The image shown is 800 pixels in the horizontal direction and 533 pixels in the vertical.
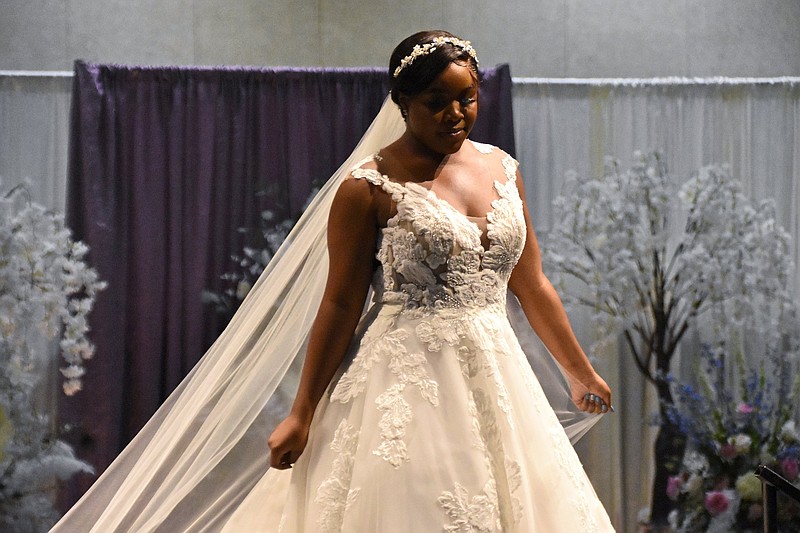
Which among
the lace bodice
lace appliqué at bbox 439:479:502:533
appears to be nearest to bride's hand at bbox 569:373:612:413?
the lace bodice

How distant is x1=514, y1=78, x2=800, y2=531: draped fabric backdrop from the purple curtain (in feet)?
0.89

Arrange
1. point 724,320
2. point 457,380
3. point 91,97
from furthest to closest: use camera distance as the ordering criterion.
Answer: point 724,320, point 91,97, point 457,380

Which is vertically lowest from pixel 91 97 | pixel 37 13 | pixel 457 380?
pixel 457 380

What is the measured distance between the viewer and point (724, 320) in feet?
13.2

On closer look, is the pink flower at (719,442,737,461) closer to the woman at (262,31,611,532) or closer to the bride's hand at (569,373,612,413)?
the bride's hand at (569,373,612,413)

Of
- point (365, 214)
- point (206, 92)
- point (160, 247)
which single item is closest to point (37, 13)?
point (206, 92)

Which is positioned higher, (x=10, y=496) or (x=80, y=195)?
(x=80, y=195)

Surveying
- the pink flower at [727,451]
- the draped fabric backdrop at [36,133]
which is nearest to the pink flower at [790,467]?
the pink flower at [727,451]

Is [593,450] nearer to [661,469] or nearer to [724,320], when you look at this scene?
[661,469]

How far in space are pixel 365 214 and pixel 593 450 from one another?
2.41 m

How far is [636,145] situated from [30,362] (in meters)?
2.58

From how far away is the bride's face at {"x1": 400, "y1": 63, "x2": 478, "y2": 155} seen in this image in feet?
6.13

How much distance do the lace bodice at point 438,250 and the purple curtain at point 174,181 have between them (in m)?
1.94

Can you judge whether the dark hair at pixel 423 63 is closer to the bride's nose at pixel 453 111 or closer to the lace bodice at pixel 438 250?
the bride's nose at pixel 453 111
